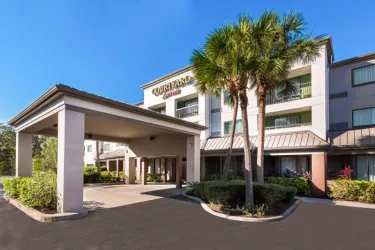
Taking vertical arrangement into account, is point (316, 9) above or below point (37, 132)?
above

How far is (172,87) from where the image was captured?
2733 cm

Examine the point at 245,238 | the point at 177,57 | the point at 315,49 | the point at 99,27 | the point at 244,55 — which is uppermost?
the point at 177,57

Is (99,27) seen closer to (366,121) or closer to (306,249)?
(306,249)

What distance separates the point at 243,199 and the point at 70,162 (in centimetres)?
801

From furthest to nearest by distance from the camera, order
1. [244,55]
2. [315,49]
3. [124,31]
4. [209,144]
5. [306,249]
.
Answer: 1. [209,144]
2. [124,31]
3. [315,49]
4. [244,55]
5. [306,249]

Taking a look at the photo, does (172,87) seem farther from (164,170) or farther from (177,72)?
(164,170)

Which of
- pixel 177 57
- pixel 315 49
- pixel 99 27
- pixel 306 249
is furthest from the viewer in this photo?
pixel 177 57

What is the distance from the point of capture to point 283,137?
19250 mm

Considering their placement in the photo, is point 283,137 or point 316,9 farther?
point 283,137

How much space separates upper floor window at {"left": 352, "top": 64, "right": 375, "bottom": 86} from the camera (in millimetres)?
18141

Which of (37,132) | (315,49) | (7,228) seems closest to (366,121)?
(315,49)

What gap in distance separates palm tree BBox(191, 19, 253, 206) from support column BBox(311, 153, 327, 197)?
7.87 meters

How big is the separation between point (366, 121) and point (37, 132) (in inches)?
917

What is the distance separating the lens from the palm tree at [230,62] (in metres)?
11.0
